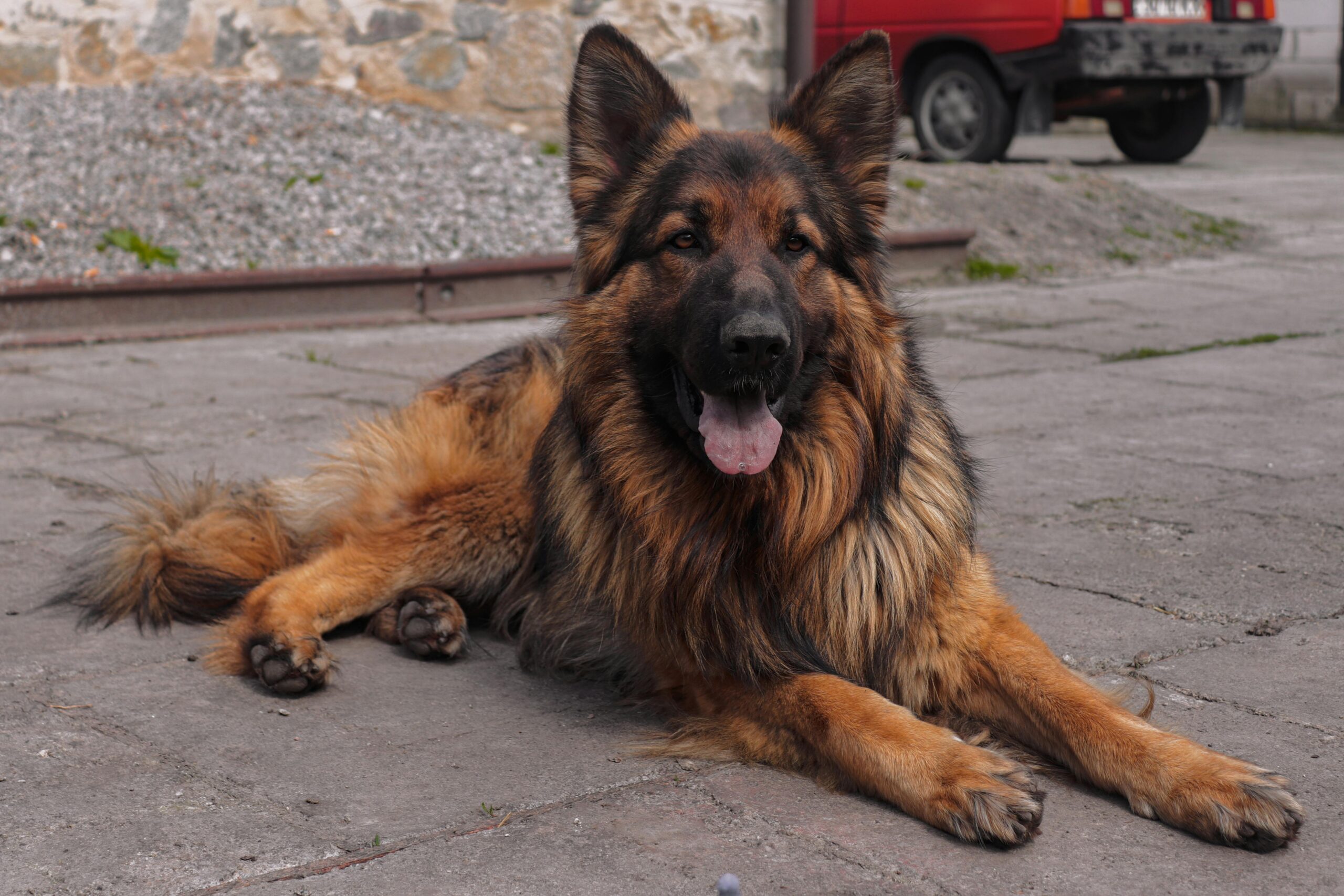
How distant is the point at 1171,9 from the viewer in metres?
15.1

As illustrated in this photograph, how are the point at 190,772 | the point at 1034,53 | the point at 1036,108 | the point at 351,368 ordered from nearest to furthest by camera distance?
the point at 190,772
the point at 351,368
the point at 1034,53
the point at 1036,108

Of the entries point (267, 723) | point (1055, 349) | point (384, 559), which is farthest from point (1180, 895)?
point (1055, 349)

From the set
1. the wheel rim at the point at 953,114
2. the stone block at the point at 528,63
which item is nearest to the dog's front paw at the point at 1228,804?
the stone block at the point at 528,63

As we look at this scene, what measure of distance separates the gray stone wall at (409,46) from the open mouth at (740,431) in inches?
362

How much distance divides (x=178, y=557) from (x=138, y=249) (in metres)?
5.17

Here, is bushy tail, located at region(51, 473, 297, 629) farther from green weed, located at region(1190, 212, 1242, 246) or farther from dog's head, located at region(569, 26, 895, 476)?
green weed, located at region(1190, 212, 1242, 246)

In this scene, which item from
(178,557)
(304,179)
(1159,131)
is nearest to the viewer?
(178,557)

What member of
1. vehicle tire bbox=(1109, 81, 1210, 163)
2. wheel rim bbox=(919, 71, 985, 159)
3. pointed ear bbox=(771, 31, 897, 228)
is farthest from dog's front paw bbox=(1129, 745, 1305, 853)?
vehicle tire bbox=(1109, 81, 1210, 163)

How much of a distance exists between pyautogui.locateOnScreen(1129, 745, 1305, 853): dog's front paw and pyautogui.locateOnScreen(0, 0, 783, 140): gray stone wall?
1001cm

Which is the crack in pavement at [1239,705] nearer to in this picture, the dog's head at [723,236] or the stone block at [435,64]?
the dog's head at [723,236]

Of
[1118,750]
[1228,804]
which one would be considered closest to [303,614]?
[1118,750]

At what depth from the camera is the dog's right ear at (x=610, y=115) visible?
145 inches

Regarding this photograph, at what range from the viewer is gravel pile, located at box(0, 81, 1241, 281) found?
9203 millimetres

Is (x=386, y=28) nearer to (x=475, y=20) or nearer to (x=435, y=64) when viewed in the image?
(x=435, y=64)
